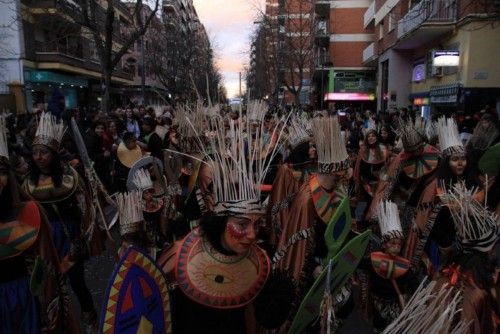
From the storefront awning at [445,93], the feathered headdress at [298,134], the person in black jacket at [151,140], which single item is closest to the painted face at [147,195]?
the feathered headdress at [298,134]

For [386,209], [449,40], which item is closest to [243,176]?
[386,209]

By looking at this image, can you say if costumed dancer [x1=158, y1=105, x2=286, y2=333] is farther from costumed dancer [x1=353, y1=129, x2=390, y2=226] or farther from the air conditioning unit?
the air conditioning unit

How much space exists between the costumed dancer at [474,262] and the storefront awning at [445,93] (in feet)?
49.5

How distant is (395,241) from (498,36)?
15354mm

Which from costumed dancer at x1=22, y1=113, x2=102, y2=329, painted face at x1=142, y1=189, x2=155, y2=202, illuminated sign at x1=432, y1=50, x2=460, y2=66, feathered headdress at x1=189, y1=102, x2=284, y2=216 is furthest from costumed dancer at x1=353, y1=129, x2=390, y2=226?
illuminated sign at x1=432, y1=50, x2=460, y2=66

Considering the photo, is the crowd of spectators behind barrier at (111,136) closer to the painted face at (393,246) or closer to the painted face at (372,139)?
the painted face at (372,139)

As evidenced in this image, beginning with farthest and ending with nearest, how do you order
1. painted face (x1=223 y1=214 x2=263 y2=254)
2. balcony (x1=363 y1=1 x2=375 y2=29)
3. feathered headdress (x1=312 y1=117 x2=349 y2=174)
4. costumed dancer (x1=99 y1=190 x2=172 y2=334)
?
balcony (x1=363 y1=1 x2=375 y2=29) < feathered headdress (x1=312 y1=117 x2=349 y2=174) < painted face (x1=223 y1=214 x2=263 y2=254) < costumed dancer (x1=99 y1=190 x2=172 y2=334)

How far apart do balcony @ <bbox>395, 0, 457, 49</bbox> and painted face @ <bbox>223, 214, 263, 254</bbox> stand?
15.0 metres

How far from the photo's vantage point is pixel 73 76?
1203 inches

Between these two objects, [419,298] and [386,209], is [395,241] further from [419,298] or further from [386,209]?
[419,298]

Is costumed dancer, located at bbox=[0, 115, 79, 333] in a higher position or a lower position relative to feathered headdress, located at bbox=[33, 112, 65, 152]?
lower

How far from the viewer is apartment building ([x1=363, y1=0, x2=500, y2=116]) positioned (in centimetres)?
1602

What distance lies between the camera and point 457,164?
13.8 feet

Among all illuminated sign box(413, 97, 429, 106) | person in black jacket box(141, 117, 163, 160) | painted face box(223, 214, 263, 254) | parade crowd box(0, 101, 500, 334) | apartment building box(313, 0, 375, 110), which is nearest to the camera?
parade crowd box(0, 101, 500, 334)
